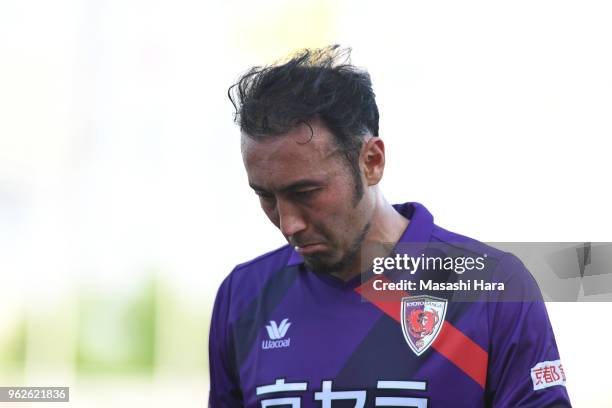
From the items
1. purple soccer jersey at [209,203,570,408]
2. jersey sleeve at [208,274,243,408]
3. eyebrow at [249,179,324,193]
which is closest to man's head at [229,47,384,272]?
eyebrow at [249,179,324,193]

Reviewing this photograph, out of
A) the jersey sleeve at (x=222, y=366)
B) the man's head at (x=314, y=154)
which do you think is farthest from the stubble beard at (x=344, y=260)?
the jersey sleeve at (x=222, y=366)

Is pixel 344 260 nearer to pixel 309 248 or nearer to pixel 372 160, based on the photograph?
pixel 309 248

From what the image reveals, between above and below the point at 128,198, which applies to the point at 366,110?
below

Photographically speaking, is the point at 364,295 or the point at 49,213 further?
the point at 49,213

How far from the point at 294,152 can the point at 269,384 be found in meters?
0.64

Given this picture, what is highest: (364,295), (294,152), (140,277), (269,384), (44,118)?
(44,118)

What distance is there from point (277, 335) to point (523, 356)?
70cm

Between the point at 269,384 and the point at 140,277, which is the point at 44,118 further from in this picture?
the point at 269,384

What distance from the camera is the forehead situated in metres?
2.64

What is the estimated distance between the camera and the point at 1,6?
7.20 m

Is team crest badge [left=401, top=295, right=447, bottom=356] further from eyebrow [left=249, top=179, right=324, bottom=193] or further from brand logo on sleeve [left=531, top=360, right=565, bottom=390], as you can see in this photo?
eyebrow [left=249, top=179, right=324, bottom=193]

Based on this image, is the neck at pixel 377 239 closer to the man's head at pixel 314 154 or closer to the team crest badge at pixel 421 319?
the man's head at pixel 314 154

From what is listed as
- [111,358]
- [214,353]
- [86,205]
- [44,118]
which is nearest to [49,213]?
[86,205]

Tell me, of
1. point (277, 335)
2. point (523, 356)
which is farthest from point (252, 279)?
point (523, 356)
